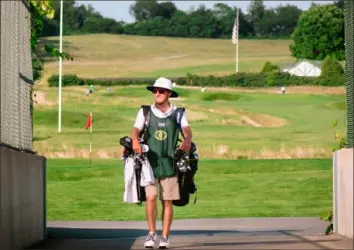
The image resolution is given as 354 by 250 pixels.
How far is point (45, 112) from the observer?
82.2m

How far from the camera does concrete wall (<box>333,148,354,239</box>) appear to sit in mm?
12648

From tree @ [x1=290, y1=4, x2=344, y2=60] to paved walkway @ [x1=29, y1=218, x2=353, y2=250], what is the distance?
5693 inches

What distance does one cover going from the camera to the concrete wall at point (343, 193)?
12648 mm

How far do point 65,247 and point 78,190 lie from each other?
60.2 feet

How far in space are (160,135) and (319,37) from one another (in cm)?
15683

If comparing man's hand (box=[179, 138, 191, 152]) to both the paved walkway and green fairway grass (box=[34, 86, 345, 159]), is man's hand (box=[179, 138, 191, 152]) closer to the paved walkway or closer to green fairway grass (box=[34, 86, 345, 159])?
the paved walkway

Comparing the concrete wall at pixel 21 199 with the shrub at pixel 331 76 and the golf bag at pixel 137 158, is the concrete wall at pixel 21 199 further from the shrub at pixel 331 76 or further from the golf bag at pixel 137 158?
the shrub at pixel 331 76

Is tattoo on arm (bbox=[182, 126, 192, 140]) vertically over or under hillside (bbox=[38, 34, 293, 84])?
over

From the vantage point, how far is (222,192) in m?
31.4

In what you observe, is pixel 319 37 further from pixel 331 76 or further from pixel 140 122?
pixel 140 122

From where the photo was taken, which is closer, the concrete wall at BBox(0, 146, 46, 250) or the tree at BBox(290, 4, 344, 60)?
the concrete wall at BBox(0, 146, 46, 250)

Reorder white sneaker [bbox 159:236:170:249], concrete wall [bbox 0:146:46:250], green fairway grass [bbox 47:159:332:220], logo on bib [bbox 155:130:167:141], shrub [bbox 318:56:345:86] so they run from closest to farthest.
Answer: concrete wall [bbox 0:146:46:250] < white sneaker [bbox 159:236:170:249] < logo on bib [bbox 155:130:167:141] < green fairway grass [bbox 47:159:332:220] < shrub [bbox 318:56:345:86]

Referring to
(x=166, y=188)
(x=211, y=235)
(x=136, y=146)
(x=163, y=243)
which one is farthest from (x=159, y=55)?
(x=163, y=243)

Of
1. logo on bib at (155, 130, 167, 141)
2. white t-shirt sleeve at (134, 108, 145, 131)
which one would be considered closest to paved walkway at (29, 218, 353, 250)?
logo on bib at (155, 130, 167, 141)
